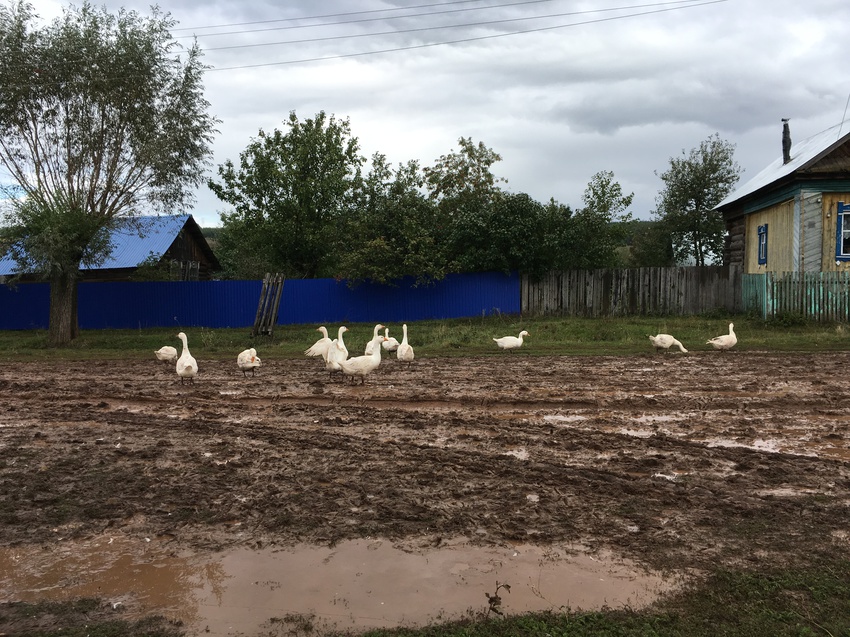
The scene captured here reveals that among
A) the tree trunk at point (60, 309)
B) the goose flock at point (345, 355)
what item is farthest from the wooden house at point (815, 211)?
the tree trunk at point (60, 309)

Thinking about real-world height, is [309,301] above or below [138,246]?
below

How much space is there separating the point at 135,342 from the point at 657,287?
Answer: 66.2ft

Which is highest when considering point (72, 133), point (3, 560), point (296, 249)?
point (72, 133)

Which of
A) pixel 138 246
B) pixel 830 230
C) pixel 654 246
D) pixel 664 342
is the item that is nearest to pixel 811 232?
pixel 830 230

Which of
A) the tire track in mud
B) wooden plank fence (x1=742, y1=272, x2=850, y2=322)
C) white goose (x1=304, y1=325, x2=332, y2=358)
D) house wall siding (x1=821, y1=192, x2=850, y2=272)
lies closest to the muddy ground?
the tire track in mud

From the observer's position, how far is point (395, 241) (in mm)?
27625

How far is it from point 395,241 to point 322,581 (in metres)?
23.1

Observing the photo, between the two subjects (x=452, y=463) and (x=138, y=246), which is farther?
(x=138, y=246)

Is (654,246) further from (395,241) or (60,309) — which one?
(60,309)

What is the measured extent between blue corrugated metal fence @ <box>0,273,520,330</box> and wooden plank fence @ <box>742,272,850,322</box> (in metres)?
9.92

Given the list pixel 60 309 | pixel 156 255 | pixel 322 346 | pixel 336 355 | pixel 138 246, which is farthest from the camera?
pixel 138 246

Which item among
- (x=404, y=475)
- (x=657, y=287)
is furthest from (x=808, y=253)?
(x=404, y=475)

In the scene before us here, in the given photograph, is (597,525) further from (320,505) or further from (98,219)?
(98,219)

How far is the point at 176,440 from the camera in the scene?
360 inches
